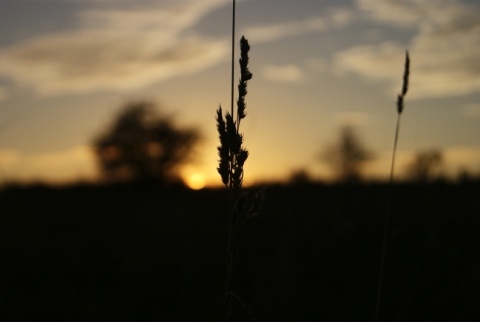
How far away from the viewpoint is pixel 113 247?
596 cm

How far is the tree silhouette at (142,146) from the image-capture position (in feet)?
166

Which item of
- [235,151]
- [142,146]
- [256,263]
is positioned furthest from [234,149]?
[142,146]

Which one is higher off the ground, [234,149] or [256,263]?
[234,149]

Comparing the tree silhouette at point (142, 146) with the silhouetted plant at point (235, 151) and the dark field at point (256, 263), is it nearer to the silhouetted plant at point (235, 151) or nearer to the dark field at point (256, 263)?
the dark field at point (256, 263)

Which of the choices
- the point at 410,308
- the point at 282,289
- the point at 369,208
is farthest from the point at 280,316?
the point at 369,208

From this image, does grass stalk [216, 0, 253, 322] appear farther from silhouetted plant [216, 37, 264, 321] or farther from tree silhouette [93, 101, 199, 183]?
tree silhouette [93, 101, 199, 183]

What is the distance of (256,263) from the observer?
5051 mm

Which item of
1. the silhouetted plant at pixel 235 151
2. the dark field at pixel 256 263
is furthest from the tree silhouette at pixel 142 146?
the silhouetted plant at pixel 235 151

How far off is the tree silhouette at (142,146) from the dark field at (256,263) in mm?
42506

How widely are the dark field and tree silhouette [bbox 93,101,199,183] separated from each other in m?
42.5

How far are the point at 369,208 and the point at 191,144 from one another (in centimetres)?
4711

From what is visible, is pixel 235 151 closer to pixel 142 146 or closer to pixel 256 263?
pixel 256 263

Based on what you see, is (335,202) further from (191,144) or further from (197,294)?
(191,144)

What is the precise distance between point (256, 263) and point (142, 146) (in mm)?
47664
